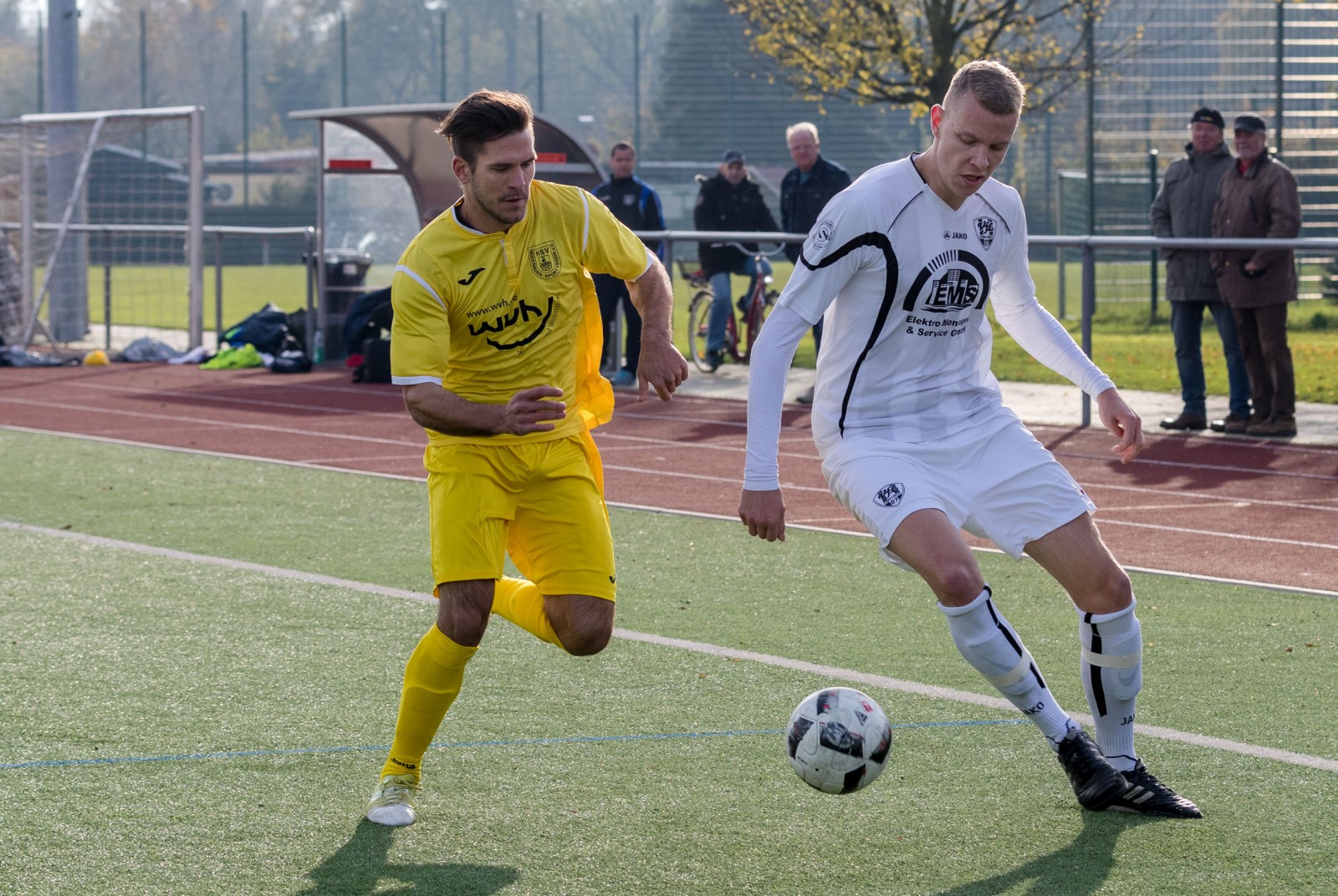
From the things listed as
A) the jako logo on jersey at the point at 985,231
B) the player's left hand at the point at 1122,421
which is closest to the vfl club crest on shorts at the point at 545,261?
the jako logo on jersey at the point at 985,231

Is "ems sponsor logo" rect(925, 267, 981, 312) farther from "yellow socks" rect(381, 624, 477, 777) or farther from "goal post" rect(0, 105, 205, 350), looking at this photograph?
"goal post" rect(0, 105, 205, 350)

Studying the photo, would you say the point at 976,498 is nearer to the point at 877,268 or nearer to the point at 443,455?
the point at 877,268

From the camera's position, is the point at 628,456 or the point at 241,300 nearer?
the point at 628,456

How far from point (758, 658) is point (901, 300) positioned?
201 cm

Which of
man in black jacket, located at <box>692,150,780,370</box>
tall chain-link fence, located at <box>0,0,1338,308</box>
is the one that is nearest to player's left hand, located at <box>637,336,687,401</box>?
man in black jacket, located at <box>692,150,780,370</box>

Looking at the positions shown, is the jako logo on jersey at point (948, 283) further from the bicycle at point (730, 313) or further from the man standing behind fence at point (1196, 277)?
the bicycle at point (730, 313)

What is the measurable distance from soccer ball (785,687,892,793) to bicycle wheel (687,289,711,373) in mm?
12115

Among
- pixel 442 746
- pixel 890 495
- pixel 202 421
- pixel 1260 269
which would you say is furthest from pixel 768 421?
pixel 202 421

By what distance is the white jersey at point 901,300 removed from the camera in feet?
14.9

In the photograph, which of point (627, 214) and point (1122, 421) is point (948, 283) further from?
point (627, 214)

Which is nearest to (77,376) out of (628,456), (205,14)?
(628,456)

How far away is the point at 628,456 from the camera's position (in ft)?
38.5

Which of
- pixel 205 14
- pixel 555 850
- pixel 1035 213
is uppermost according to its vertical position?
pixel 205 14

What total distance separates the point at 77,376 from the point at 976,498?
14.7 meters
